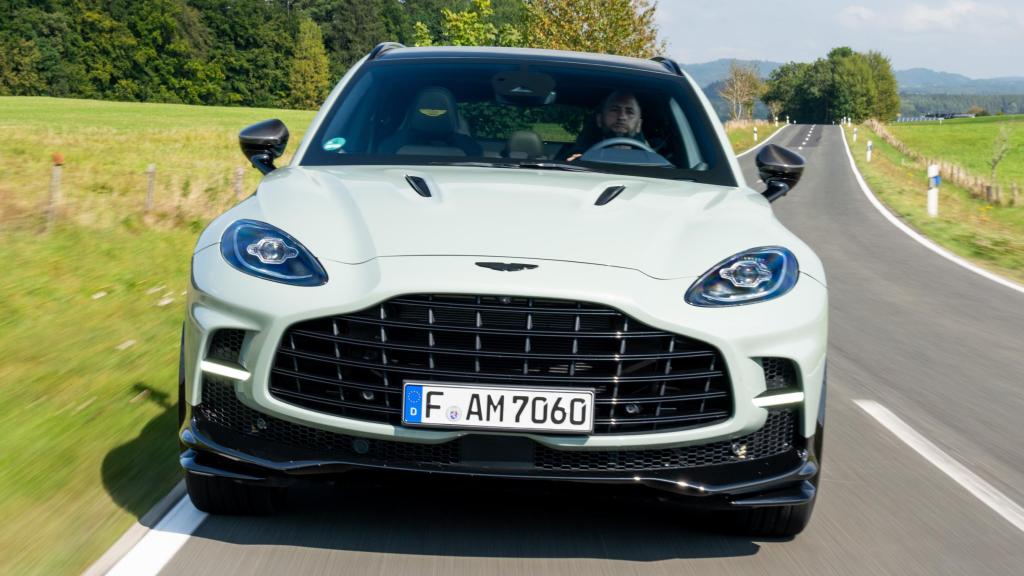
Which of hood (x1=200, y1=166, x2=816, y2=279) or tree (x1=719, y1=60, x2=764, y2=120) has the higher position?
hood (x1=200, y1=166, x2=816, y2=279)

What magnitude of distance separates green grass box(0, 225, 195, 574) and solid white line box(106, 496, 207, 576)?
4.6 inches

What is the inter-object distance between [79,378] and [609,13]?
1977 inches

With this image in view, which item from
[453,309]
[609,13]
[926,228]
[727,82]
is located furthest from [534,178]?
[727,82]

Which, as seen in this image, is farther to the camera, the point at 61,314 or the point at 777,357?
the point at 61,314

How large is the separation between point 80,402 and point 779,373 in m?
3.44

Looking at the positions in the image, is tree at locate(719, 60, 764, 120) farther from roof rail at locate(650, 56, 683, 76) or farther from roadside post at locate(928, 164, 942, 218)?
roof rail at locate(650, 56, 683, 76)

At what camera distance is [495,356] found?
3.23m

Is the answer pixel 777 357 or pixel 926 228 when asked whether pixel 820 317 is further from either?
pixel 926 228

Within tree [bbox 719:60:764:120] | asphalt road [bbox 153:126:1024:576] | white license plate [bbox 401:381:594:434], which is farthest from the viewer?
tree [bbox 719:60:764:120]

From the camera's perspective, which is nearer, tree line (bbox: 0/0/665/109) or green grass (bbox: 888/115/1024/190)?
green grass (bbox: 888/115/1024/190)

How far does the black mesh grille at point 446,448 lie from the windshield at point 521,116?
140 cm

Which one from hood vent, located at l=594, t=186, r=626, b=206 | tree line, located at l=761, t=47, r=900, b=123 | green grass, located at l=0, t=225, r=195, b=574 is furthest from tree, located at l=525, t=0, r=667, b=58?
tree line, located at l=761, t=47, r=900, b=123

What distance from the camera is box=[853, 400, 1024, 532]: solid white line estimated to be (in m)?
4.31

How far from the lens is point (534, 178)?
4141 millimetres
